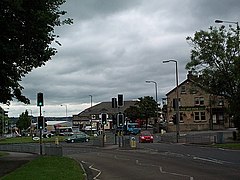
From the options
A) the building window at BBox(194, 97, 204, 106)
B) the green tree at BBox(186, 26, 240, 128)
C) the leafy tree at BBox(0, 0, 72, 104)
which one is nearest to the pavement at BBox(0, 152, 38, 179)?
the leafy tree at BBox(0, 0, 72, 104)

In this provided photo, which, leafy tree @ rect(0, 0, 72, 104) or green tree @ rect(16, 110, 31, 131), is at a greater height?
leafy tree @ rect(0, 0, 72, 104)

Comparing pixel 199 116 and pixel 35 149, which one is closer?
pixel 35 149

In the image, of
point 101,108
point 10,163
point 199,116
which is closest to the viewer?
point 10,163

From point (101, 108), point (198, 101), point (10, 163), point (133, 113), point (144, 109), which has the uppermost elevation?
point (101, 108)

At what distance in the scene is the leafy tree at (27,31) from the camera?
2052cm

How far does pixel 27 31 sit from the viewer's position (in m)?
21.7

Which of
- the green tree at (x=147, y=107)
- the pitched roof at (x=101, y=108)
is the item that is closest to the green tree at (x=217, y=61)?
the green tree at (x=147, y=107)

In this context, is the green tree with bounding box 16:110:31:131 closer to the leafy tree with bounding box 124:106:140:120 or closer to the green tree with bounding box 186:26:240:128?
the leafy tree with bounding box 124:106:140:120

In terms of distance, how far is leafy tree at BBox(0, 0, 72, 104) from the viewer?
67.3ft

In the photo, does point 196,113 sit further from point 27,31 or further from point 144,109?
point 27,31

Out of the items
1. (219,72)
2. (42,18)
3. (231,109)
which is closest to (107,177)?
(42,18)

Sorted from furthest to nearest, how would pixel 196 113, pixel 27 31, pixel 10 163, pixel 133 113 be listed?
1. pixel 133 113
2. pixel 196 113
3. pixel 10 163
4. pixel 27 31

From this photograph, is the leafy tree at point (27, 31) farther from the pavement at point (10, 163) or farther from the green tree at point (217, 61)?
the green tree at point (217, 61)

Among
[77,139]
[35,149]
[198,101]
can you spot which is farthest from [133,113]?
[35,149]
